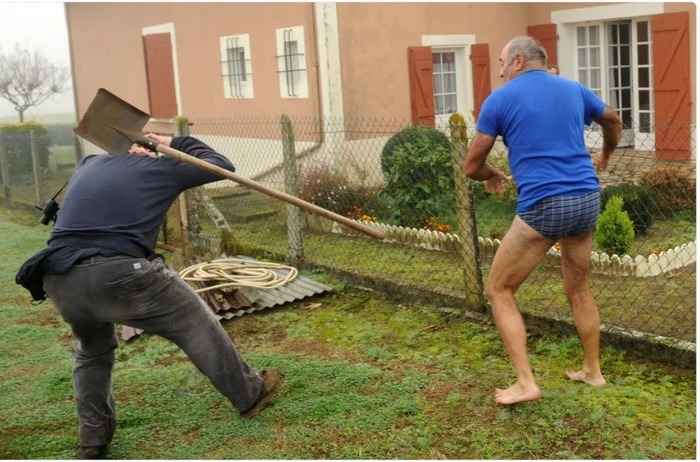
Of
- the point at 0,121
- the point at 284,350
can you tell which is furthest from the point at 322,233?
the point at 0,121

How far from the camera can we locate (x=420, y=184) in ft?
31.4

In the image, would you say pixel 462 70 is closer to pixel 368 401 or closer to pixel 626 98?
pixel 626 98

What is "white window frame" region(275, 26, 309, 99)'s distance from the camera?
515 inches

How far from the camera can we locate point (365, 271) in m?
7.29

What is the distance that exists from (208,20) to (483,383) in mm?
12222

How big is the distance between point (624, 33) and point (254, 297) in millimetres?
9973

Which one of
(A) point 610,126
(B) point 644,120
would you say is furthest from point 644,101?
(A) point 610,126

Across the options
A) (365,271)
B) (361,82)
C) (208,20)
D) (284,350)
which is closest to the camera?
(284,350)

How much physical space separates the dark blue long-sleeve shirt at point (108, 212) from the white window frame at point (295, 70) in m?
9.09

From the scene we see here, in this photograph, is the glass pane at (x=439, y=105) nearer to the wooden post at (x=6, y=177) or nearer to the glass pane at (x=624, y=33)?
the glass pane at (x=624, y=33)

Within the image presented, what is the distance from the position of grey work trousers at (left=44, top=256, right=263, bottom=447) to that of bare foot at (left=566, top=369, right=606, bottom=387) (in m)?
1.84

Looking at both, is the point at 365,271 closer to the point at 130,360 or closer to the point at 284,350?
the point at 284,350

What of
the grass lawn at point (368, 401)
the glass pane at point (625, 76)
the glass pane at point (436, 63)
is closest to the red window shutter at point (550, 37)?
the glass pane at point (625, 76)

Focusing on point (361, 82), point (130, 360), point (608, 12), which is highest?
point (608, 12)
